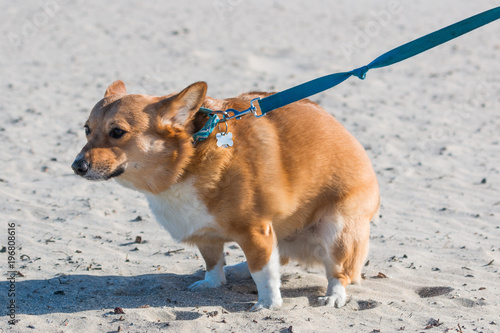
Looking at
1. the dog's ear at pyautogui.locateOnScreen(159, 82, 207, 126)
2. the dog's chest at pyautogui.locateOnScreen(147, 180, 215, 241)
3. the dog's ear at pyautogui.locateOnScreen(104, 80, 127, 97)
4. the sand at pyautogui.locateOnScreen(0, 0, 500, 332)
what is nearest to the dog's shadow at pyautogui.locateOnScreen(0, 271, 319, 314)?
the sand at pyautogui.locateOnScreen(0, 0, 500, 332)

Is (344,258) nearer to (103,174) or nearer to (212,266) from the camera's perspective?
(212,266)

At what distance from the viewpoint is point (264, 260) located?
451 cm

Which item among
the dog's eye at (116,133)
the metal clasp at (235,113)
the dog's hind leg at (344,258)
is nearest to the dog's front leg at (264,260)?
the dog's hind leg at (344,258)

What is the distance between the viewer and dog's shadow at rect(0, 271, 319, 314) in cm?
445

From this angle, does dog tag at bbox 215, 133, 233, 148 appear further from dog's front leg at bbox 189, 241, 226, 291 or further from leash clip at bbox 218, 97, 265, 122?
dog's front leg at bbox 189, 241, 226, 291

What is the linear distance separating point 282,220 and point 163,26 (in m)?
12.3

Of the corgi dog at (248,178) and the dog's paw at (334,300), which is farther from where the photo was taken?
the dog's paw at (334,300)

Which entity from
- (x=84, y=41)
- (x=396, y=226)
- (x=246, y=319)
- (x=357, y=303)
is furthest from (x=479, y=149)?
(x=84, y=41)

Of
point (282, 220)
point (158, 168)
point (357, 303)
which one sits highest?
point (158, 168)

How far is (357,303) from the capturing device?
4793 millimetres

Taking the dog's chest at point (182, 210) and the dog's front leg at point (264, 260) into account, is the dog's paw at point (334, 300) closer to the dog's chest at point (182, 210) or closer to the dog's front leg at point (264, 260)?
the dog's front leg at point (264, 260)

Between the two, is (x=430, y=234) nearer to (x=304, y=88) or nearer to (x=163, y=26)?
(x=304, y=88)

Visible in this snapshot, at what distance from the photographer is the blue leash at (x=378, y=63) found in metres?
3.98

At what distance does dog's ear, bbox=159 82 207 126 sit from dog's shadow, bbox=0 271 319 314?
1.40m
